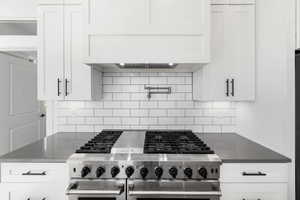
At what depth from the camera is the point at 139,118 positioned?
3047 millimetres

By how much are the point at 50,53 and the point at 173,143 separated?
4.34ft

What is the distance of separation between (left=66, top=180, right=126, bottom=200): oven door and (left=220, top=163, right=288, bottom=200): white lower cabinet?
0.69m

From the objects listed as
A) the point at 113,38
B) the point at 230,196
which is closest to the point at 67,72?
the point at 113,38

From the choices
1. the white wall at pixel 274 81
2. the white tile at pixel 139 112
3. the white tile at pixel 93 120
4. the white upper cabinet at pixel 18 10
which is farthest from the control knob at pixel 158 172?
the white upper cabinet at pixel 18 10

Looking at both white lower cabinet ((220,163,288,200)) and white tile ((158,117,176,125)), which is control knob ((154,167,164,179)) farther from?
white tile ((158,117,176,125))

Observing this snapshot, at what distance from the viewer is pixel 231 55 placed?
2611 millimetres

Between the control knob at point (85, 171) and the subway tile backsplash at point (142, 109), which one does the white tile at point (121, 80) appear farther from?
the control knob at point (85, 171)

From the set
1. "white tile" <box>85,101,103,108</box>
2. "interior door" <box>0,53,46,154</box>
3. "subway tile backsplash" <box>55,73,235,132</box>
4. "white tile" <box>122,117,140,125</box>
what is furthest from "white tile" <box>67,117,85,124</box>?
"interior door" <box>0,53,46,154</box>

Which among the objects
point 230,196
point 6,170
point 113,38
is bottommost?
point 230,196

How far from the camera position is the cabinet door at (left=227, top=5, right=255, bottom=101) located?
2.61m

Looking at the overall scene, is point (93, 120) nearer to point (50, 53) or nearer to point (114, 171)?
point (50, 53)

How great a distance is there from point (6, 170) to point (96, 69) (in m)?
1.19

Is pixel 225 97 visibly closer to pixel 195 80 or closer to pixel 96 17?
pixel 195 80

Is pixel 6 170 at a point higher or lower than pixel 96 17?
lower
